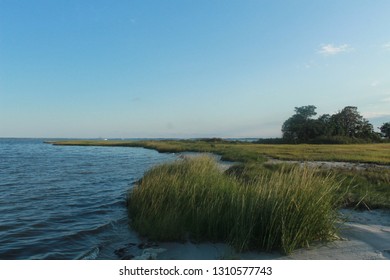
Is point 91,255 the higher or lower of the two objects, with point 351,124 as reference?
lower

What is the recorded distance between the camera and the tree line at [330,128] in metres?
92.4

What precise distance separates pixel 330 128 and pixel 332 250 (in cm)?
9591

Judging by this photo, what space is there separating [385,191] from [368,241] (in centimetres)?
904

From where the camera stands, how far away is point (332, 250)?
308 inches

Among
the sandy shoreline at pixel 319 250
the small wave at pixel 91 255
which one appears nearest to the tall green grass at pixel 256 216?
the sandy shoreline at pixel 319 250

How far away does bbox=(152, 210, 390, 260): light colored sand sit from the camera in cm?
746

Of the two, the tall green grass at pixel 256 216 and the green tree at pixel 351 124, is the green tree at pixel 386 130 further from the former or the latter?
the tall green grass at pixel 256 216

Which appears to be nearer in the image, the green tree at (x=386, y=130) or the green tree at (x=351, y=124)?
the green tree at (x=351, y=124)

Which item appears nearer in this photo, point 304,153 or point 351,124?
point 304,153

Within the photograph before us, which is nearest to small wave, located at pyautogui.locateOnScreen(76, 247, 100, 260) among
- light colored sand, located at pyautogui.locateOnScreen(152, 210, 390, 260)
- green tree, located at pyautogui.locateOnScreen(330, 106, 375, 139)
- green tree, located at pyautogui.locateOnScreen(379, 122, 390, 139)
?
light colored sand, located at pyautogui.locateOnScreen(152, 210, 390, 260)

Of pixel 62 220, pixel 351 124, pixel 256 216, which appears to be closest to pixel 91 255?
pixel 256 216

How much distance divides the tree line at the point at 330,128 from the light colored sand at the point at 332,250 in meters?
81.1

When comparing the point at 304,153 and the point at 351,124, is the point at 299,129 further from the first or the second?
the point at 304,153

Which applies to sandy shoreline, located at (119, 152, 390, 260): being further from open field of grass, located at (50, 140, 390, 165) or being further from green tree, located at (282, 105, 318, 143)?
green tree, located at (282, 105, 318, 143)
